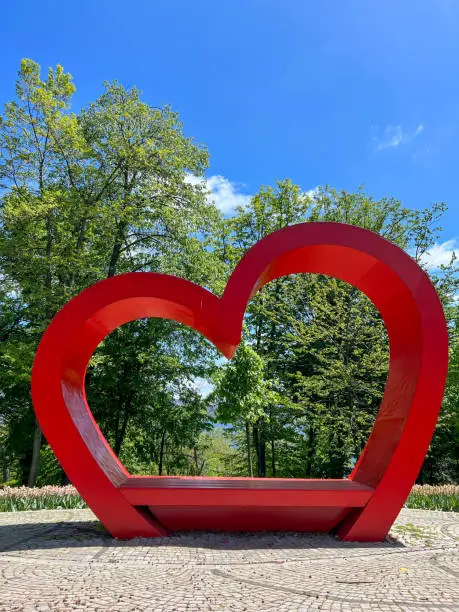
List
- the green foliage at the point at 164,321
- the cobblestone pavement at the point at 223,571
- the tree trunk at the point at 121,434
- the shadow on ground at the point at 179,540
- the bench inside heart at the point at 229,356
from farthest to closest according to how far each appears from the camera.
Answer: the tree trunk at the point at 121,434
the green foliage at the point at 164,321
the bench inside heart at the point at 229,356
the shadow on ground at the point at 179,540
the cobblestone pavement at the point at 223,571

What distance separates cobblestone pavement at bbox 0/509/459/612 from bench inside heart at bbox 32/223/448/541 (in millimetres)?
313

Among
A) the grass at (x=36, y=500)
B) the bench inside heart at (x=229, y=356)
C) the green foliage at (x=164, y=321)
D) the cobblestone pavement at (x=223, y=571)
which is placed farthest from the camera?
the green foliage at (x=164, y=321)

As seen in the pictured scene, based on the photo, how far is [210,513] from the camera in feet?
19.4

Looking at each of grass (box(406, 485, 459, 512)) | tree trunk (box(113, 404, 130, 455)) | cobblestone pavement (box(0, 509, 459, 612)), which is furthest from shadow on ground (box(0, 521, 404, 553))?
tree trunk (box(113, 404, 130, 455))

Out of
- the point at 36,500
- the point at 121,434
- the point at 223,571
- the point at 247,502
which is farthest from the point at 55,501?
the point at 121,434

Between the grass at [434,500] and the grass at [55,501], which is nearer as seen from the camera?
the grass at [55,501]

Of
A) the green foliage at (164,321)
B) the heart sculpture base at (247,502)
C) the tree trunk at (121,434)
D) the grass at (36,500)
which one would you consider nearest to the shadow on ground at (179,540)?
the heart sculpture base at (247,502)

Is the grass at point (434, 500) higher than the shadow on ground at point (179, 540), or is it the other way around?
the grass at point (434, 500)

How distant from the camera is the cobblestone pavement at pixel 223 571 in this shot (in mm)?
3396

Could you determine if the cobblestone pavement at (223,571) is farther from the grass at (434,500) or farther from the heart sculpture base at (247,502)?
the grass at (434,500)

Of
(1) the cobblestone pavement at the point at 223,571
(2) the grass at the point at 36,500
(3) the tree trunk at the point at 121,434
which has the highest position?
(3) the tree trunk at the point at 121,434

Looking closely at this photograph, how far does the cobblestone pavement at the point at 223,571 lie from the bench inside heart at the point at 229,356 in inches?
12.3

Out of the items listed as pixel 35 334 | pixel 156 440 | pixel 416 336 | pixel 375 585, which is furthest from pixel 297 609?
pixel 156 440

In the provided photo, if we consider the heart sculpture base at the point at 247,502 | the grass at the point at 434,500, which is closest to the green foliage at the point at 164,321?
the grass at the point at 434,500
